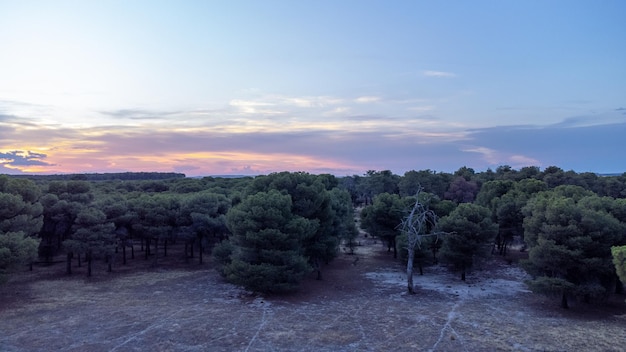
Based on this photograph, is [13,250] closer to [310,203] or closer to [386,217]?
[310,203]

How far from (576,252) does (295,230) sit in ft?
56.4

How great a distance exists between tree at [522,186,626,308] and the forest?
A: 0.20 ft

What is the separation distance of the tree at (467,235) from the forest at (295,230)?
0.27 ft

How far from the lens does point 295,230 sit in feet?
89.7

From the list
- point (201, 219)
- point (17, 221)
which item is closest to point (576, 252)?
point (201, 219)

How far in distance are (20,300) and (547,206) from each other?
35755 mm

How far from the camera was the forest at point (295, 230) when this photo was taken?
24.1 m

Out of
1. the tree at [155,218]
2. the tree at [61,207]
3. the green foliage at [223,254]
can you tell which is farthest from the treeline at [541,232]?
the tree at [61,207]

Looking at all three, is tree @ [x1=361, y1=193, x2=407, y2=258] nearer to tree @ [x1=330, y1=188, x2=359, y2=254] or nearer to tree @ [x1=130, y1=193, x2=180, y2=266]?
tree @ [x1=330, y1=188, x2=359, y2=254]

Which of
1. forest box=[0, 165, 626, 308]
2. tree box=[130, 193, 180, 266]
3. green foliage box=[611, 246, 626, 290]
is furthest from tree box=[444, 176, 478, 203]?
green foliage box=[611, 246, 626, 290]

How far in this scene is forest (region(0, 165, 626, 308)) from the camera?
24.1m

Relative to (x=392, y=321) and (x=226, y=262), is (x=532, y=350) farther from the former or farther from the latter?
(x=226, y=262)

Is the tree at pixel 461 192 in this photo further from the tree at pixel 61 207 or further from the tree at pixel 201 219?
the tree at pixel 61 207

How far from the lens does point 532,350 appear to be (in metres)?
18.0
